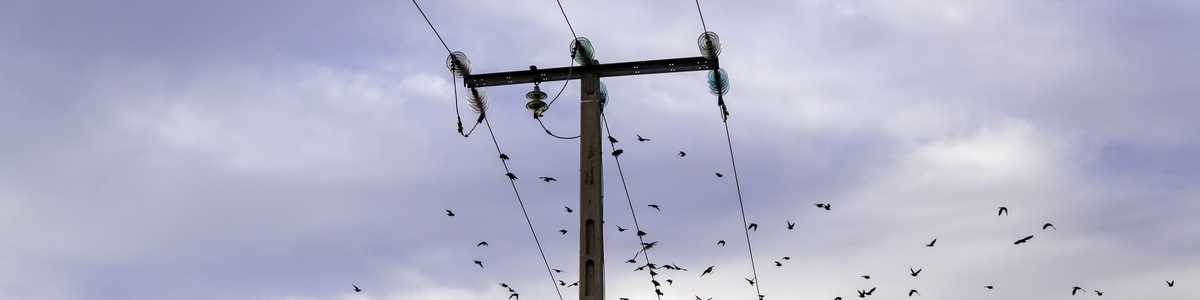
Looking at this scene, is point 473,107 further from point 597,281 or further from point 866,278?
point 866,278

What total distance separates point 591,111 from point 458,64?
2397mm

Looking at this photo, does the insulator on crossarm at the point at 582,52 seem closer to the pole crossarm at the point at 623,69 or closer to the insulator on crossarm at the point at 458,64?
the pole crossarm at the point at 623,69

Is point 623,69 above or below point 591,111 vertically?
above

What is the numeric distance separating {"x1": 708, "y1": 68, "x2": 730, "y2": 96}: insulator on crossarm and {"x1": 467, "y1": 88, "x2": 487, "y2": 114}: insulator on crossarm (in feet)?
10.9

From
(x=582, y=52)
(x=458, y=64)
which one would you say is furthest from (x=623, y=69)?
(x=458, y=64)

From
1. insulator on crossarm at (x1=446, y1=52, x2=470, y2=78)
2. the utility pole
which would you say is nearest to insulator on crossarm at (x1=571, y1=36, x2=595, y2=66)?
the utility pole

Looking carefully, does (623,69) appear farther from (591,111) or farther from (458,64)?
(458,64)

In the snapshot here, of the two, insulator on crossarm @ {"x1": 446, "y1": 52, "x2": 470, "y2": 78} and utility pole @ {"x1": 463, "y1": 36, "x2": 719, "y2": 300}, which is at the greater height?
insulator on crossarm @ {"x1": 446, "y1": 52, "x2": 470, "y2": 78}

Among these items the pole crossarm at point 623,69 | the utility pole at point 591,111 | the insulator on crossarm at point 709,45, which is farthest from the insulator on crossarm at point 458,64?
the insulator on crossarm at point 709,45

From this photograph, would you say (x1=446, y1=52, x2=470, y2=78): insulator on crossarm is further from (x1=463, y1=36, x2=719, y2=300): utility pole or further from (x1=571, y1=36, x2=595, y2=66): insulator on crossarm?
(x1=571, y1=36, x2=595, y2=66): insulator on crossarm

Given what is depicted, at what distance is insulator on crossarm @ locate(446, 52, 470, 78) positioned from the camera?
1758cm

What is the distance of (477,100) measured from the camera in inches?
724

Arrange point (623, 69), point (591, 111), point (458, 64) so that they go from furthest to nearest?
point (458, 64), point (623, 69), point (591, 111)

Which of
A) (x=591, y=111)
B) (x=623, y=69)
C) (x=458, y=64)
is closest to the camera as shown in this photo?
(x=591, y=111)
